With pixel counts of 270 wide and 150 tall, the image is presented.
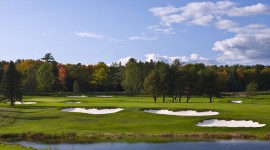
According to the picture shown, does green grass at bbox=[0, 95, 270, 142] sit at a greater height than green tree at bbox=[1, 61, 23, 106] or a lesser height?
lesser

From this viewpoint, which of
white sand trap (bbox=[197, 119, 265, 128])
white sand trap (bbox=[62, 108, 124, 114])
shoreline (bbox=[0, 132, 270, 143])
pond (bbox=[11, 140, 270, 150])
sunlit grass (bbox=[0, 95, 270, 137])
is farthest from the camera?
white sand trap (bbox=[62, 108, 124, 114])

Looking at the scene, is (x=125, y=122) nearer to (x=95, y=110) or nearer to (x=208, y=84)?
(x=95, y=110)

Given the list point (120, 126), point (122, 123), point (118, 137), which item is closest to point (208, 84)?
point (122, 123)

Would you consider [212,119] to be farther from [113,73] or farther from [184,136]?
[113,73]

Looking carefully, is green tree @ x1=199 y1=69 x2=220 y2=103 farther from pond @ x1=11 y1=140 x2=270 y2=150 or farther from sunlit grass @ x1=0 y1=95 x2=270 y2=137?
pond @ x1=11 y1=140 x2=270 y2=150

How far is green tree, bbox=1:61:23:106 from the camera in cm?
7569

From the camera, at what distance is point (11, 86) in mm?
76062

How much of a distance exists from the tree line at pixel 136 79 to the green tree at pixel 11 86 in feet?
49.0

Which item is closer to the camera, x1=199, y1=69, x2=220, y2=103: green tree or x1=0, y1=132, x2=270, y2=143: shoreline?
x1=0, y1=132, x2=270, y2=143: shoreline

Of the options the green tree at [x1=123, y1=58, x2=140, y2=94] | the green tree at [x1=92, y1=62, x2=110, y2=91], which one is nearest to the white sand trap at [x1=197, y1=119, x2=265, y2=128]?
the green tree at [x1=123, y1=58, x2=140, y2=94]

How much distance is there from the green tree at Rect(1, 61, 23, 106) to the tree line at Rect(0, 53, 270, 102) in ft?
49.0

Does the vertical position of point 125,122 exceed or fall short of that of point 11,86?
it falls short

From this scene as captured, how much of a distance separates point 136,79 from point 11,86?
7341 centimetres

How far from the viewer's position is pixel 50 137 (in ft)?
146
